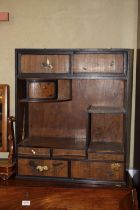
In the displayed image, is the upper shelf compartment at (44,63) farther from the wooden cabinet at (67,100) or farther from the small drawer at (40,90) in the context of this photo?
the small drawer at (40,90)

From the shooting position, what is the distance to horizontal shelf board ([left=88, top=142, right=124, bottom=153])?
7.14 ft

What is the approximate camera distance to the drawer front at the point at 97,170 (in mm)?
2159

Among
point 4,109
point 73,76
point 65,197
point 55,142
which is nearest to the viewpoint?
point 65,197

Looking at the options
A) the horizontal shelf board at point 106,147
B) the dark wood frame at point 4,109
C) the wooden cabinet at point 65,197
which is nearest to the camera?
the wooden cabinet at point 65,197

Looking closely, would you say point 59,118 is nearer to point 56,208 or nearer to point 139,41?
point 56,208

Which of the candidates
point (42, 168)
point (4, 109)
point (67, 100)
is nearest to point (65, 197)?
point (42, 168)

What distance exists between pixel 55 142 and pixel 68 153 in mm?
222

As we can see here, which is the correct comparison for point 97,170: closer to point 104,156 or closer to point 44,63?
point 104,156

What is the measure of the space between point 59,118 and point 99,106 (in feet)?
1.24

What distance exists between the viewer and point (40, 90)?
7.32ft

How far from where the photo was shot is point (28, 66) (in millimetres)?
2229

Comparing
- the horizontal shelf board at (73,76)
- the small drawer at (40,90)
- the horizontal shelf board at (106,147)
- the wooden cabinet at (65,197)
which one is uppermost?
the horizontal shelf board at (73,76)

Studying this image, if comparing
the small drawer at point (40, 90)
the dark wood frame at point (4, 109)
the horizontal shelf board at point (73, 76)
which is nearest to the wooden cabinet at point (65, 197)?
the dark wood frame at point (4, 109)

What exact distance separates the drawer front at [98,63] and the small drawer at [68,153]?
2.05ft
